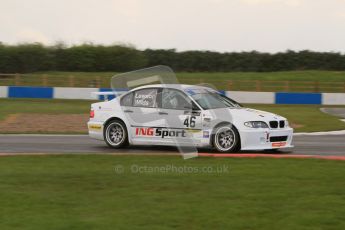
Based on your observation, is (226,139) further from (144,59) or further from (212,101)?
(144,59)

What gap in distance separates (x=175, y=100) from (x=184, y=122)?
536mm

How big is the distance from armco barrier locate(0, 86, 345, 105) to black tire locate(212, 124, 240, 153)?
2019 centimetres

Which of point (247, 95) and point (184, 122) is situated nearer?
point (184, 122)

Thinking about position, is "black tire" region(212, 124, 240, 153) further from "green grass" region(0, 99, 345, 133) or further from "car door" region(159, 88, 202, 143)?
"green grass" region(0, 99, 345, 133)

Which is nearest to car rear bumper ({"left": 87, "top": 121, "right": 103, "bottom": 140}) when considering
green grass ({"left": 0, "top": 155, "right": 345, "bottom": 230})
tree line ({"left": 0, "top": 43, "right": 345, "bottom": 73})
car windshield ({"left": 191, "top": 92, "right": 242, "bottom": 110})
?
car windshield ({"left": 191, "top": 92, "right": 242, "bottom": 110})

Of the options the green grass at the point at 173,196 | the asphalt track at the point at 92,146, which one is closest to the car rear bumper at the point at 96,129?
the asphalt track at the point at 92,146

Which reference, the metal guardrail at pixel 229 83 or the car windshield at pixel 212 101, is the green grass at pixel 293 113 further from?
the car windshield at pixel 212 101

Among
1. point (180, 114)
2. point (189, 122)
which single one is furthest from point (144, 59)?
point (189, 122)

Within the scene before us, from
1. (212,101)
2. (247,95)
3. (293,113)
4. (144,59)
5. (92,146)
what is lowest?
(92,146)

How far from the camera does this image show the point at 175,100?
1271cm

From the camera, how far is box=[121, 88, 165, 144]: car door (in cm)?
1285

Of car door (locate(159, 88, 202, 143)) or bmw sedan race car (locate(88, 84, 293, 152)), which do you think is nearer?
bmw sedan race car (locate(88, 84, 293, 152))

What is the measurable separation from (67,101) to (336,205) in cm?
2826

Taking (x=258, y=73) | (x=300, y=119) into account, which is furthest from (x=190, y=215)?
(x=258, y=73)
